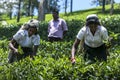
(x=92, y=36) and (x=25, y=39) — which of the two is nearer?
(x=92, y=36)

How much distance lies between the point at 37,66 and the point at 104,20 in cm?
1125

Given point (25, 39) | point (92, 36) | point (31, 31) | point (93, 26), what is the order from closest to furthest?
point (93, 26), point (92, 36), point (31, 31), point (25, 39)

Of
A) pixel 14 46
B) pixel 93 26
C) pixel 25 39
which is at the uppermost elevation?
pixel 93 26

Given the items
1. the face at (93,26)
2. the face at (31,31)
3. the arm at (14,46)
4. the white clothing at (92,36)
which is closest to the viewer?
the face at (93,26)

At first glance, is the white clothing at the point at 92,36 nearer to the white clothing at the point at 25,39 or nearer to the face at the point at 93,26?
the face at the point at 93,26

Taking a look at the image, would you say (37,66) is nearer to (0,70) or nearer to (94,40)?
(0,70)

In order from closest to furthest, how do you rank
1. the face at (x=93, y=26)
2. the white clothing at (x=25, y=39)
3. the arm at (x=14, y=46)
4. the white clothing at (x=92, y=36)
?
the face at (x=93, y=26), the white clothing at (x=92, y=36), the arm at (x=14, y=46), the white clothing at (x=25, y=39)

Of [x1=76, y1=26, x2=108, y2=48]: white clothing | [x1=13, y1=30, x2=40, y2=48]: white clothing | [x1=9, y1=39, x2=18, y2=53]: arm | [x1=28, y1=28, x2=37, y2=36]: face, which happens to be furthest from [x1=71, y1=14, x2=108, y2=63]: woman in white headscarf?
[x1=9, y1=39, x2=18, y2=53]: arm

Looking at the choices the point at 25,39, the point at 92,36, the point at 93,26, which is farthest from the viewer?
the point at 25,39

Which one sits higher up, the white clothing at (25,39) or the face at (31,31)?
the face at (31,31)

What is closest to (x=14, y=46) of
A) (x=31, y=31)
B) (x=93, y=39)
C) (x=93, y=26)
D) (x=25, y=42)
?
(x=25, y=42)

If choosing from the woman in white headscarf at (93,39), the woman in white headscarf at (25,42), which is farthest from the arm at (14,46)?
the woman in white headscarf at (93,39)

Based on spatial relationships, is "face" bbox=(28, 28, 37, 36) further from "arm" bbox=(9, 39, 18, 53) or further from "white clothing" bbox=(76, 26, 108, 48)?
"white clothing" bbox=(76, 26, 108, 48)

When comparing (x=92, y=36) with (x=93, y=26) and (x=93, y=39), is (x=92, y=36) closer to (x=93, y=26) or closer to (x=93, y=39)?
(x=93, y=39)
